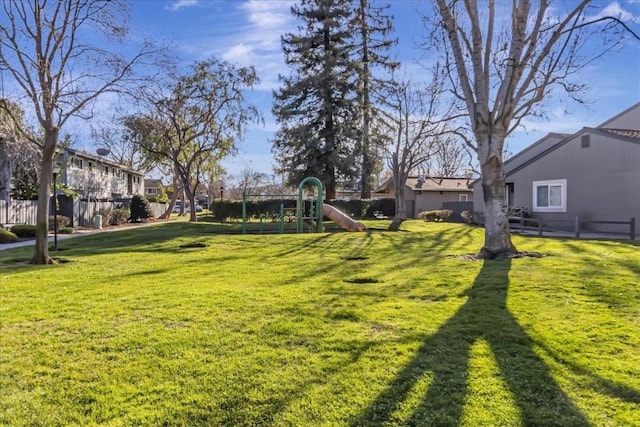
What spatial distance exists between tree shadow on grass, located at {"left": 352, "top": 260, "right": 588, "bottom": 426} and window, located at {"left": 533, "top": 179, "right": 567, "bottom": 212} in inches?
644

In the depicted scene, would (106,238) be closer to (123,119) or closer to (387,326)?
(123,119)

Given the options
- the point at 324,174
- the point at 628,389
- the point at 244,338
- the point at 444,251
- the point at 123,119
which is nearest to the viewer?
the point at 628,389

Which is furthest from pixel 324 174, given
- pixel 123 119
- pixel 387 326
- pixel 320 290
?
pixel 387 326

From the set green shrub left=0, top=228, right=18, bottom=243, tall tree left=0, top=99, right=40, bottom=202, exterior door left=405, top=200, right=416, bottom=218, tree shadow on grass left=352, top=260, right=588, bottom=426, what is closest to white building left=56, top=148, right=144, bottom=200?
tall tree left=0, top=99, right=40, bottom=202

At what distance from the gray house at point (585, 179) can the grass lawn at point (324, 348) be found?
10.6 meters

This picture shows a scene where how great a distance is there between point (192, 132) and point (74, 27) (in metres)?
22.6

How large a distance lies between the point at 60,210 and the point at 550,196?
82.9 ft

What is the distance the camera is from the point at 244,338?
411 cm

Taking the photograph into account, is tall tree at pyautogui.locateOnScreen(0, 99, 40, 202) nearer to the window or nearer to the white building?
the white building

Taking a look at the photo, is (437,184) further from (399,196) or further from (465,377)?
(465,377)

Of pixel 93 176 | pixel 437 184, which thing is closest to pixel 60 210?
pixel 93 176

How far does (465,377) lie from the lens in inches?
128

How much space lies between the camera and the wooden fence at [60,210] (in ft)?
68.4

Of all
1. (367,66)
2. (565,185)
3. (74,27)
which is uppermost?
(367,66)
